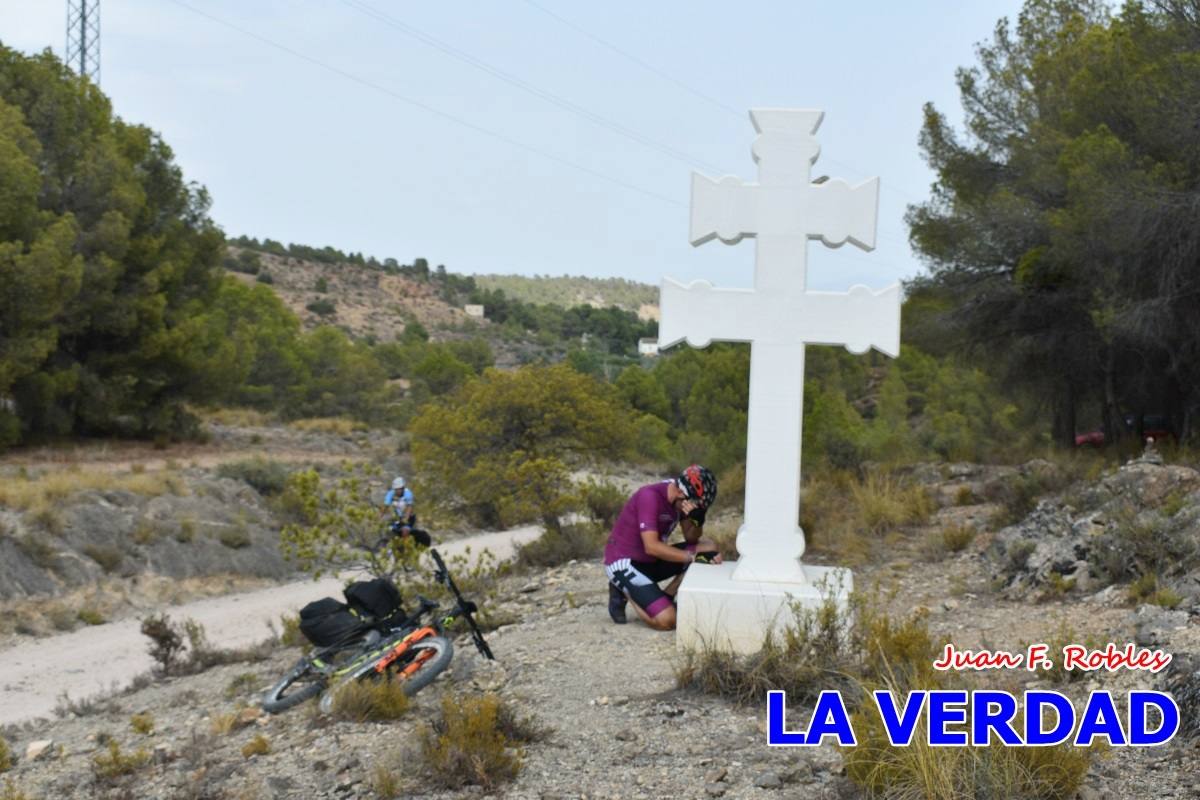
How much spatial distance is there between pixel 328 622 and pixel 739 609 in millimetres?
2580

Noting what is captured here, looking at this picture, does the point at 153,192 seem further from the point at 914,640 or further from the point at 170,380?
the point at 914,640

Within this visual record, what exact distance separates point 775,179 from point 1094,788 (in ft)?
13.4

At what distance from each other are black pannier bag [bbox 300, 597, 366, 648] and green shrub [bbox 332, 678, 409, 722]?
72cm

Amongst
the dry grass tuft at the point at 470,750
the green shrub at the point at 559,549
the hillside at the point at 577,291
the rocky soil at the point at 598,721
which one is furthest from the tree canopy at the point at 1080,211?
the hillside at the point at 577,291

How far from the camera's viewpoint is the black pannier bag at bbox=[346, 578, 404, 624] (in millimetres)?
7383

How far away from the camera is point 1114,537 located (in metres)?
9.00

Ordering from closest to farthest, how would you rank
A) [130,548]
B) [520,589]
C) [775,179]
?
[775,179]
[520,589]
[130,548]

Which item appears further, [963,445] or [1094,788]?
[963,445]

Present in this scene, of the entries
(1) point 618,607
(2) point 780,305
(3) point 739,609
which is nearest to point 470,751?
(3) point 739,609

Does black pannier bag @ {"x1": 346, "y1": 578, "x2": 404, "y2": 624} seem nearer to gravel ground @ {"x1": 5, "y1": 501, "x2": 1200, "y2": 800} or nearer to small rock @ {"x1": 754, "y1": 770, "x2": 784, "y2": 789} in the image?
gravel ground @ {"x1": 5, "y1": 501, "x2": 1200, "y2": 800}

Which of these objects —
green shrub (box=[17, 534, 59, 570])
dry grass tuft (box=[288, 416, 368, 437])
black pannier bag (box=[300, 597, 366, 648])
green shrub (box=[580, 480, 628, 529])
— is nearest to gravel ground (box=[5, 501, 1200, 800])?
black pannier bag (box=[300, 597, 366, 648])

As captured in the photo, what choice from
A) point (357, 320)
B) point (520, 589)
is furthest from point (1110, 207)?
point (357, 320)

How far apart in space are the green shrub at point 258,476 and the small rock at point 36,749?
18.9m

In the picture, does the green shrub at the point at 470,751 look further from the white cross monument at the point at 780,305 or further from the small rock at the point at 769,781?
the white cross monument at the point at 780,305
